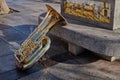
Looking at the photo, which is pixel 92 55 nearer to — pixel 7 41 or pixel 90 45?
pixel 90 45

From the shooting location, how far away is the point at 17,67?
4.96m

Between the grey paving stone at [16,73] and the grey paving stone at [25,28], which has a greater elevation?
the grey paving stone at [25,28]

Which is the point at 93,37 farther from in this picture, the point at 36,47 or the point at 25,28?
the point at 25,28

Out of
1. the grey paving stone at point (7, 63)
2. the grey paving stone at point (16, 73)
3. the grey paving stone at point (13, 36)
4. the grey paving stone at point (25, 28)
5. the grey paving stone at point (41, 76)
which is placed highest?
the grey paving stone at point (25, 28)

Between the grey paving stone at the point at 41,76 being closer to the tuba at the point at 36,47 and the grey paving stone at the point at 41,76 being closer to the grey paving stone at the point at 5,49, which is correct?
the tuba at the point at 36,47

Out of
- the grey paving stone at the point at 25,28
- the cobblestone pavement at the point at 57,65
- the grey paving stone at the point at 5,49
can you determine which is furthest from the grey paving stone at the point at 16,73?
the grey paving stone at the point at 25,28

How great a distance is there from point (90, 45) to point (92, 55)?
0.68 metres

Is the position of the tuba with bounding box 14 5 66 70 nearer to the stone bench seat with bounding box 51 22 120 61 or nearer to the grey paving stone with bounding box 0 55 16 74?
the grey paving stone with bounding box 0 55 16 74

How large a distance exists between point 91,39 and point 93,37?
0.19 ft

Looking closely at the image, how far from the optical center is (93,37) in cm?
495

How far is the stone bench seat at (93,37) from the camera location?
15.5 ft

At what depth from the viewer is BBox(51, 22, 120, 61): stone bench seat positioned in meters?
4.74

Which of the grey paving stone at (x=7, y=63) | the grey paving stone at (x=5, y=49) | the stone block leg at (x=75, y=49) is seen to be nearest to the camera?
the grey paving stone at (x=7, y=63)

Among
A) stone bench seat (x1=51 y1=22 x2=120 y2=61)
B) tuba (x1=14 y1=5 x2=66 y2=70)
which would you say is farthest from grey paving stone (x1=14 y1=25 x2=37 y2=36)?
tuba (x1=14 y1=5 x2=66 y2=70)
